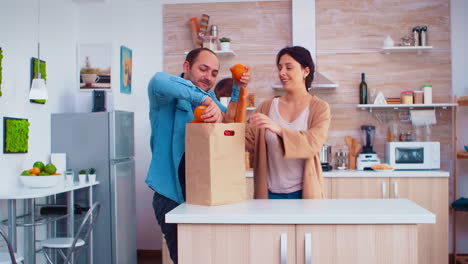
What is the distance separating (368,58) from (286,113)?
3195 mm

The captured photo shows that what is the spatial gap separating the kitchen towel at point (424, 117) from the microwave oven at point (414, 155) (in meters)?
0.29

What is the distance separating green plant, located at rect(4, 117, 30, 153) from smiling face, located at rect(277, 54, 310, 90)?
2.37 meters

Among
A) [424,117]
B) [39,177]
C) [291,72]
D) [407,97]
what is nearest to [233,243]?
[291,72]

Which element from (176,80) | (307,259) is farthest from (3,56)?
(307,259)

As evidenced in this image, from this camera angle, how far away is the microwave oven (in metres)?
4.91

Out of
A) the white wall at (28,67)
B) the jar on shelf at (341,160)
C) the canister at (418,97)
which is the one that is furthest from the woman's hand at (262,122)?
the canister at (418,97)

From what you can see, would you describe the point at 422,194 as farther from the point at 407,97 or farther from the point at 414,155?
the point at 407,97

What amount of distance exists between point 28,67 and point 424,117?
3.59m

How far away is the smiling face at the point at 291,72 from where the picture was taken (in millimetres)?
2357

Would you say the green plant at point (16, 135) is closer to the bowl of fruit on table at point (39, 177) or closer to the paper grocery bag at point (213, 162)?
the bowl of fruit on table at point (39, 177)

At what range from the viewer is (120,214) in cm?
462

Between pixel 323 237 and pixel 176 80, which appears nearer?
pixel 323 237

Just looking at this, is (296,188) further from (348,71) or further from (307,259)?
(348,71)

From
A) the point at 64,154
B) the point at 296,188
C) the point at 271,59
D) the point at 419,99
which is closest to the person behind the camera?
the point at 296,188
